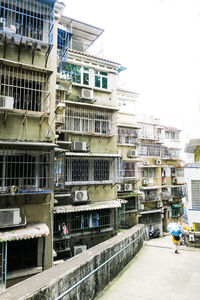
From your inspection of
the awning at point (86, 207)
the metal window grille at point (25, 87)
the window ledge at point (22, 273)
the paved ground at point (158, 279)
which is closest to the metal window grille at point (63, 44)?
the metal window grille at point (25, 87)

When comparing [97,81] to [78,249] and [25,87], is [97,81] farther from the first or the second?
[78,249]

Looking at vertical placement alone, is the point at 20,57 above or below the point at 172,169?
above

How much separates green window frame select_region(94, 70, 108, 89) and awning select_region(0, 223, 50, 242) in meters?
9.85

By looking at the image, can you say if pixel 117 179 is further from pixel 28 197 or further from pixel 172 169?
pixel 172 169

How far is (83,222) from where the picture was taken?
12.6 metres

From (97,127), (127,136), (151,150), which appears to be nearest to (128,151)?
(127,136)

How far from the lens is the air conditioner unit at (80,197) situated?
12.1 m

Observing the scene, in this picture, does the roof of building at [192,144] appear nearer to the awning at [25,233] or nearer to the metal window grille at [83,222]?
the metal window grille at [83,222]

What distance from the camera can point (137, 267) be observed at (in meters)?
5.98

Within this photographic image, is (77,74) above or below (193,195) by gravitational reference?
above

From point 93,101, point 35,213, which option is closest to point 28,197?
point 35,213

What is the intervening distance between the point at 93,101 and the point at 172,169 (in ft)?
60.2

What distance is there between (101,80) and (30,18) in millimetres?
6051

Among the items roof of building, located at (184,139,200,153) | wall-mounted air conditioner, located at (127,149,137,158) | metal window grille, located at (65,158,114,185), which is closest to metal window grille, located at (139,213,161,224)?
wall-mounted air conditioner, located at (127,149,137,158)
